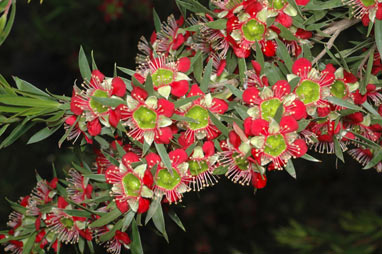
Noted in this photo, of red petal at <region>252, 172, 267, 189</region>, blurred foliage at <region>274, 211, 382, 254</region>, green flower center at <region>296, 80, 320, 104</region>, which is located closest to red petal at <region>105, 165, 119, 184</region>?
red petal at <region>252, 172, 267, 189</region>

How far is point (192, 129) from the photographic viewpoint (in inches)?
34.9

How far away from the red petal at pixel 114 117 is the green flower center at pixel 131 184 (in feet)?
0.33

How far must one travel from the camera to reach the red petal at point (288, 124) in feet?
2.69

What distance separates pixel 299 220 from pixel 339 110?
2.12 m

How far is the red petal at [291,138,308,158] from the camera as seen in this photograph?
0.86 m

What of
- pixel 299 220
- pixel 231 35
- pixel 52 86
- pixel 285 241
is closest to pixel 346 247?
pixel 285 241

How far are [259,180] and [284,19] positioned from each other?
0.28m

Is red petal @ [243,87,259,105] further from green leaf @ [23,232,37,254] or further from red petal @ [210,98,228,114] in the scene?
green leaf @ [23,232,37,254]

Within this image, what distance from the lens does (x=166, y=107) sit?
0.83 meters

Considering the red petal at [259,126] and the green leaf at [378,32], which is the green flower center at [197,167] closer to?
the red petal at [259,126]

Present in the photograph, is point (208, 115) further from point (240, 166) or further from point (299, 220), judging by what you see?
point (299, 220)

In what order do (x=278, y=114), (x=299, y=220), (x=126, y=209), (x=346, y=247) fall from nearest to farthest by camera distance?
(x=278, y=114), (x=126, y=209), (x=346, y=247), (x=299, y=220)

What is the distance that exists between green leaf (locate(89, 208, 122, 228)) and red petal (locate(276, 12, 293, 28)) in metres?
0.44

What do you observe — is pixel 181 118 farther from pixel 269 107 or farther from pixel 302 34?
pixel 302 34
